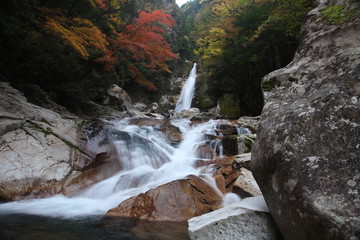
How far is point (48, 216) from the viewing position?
4.03m

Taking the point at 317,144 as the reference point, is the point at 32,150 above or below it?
above

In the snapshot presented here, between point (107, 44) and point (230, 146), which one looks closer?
point (230, 146)

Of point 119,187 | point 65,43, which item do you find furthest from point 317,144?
point 65,43

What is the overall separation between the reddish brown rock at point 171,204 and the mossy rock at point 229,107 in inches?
448

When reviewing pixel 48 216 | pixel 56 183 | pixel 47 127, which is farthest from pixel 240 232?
pixel 47 127

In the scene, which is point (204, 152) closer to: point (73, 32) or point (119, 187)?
point (119, 187)

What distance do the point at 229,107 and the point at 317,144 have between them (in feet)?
47.6

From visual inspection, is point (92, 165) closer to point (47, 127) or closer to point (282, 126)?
point (47, 127)

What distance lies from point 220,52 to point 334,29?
41.9 feet

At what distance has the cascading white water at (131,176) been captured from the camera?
4461mm

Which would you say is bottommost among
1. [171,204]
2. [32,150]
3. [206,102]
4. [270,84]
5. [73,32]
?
[171,204]

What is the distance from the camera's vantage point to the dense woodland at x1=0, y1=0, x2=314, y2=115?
24.9 feet

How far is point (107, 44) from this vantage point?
8.94 m

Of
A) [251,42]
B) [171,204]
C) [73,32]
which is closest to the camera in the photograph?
[171,204]
